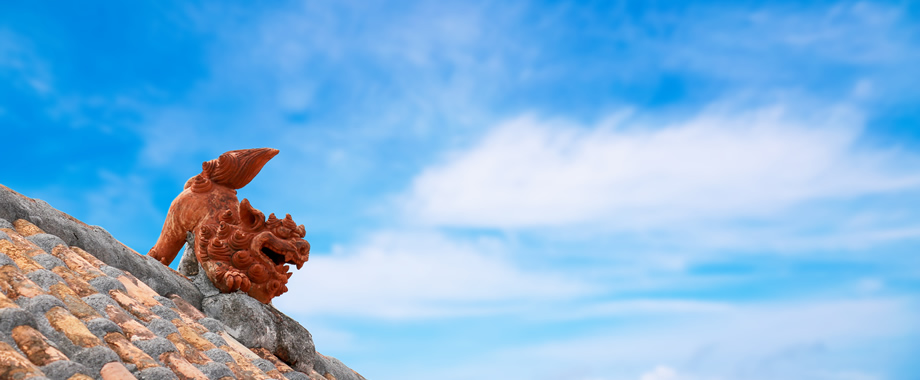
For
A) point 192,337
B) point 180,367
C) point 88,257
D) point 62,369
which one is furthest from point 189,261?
point 62,369

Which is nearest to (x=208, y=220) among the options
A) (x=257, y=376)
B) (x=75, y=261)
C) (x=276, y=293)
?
(x=276, y=293)

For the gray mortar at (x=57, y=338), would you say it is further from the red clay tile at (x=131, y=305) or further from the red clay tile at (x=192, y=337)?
the red clay tile at (x=192, y=337)

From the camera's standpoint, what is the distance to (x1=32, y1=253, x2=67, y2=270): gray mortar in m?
4.80

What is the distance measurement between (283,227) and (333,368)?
1.87m

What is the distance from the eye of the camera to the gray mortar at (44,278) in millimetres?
4457

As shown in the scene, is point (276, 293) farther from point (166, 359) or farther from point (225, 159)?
point (166, 359)

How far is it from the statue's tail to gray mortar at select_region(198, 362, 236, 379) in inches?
127

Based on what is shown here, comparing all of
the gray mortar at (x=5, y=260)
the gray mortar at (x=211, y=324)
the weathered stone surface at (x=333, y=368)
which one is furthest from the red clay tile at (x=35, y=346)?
the weathered stone surface at (x=333, y=368)

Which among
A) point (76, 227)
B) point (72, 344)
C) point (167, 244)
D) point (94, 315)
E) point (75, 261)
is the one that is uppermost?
point (167, 244)

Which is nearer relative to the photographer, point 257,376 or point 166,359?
point 166,359

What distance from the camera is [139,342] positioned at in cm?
449

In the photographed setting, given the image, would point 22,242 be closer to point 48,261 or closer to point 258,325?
point 48,261

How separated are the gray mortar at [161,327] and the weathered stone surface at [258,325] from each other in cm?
141

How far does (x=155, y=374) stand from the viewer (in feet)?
13.2
